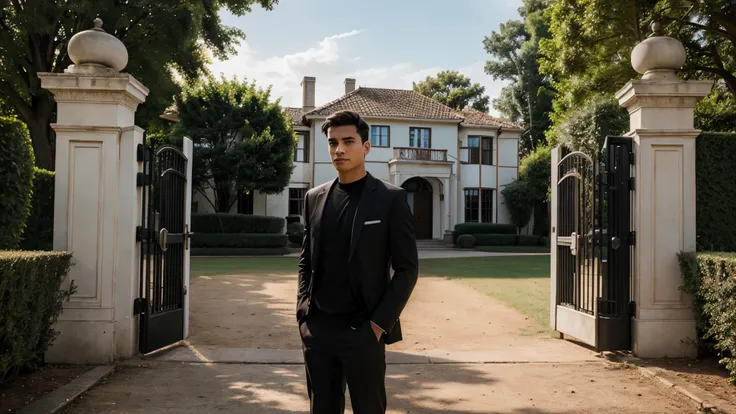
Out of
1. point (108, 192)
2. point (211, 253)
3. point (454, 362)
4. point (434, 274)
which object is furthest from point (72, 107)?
point (211, 253)

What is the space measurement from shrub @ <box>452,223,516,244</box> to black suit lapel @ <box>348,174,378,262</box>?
29.2 meters

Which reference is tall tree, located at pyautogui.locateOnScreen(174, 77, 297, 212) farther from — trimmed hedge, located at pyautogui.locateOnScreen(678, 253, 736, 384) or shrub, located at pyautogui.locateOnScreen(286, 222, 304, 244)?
trimmed hedge, located at pyautogui.locateOnScreen(678, 253, 736, 384)

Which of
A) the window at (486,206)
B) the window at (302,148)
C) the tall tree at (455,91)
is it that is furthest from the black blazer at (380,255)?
the tall tree at (455,91)

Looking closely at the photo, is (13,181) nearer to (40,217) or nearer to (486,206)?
(40,217)

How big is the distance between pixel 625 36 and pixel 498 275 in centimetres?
720

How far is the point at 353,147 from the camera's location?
294cm

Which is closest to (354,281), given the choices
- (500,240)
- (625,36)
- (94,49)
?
(94,49)

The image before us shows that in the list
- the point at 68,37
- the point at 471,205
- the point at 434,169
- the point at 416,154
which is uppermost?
the point at 68,37

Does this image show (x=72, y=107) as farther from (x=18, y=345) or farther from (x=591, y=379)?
(x=591, y=379)

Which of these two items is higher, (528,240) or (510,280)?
(528,240)

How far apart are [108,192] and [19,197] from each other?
0.80m

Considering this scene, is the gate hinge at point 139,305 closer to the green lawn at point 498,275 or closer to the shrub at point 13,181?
the shrub at point 13,181

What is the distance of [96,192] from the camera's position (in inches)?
240

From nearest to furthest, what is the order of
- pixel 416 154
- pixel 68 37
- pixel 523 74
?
pixel 68 37 < pixel 416 154 < pixel 523 74
